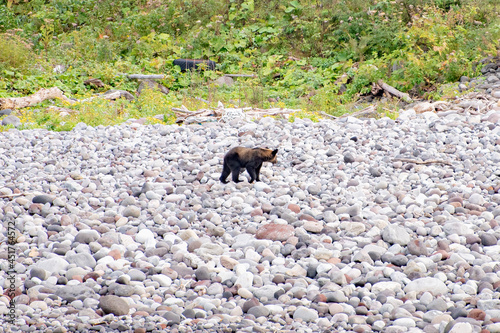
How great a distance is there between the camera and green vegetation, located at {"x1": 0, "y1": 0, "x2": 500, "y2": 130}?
11.0 metres

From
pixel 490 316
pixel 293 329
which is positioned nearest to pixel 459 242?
pixel 490 316

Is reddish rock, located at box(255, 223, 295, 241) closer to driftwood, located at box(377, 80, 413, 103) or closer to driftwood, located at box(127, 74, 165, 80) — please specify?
driftwood, located at box(377, 80, 413, 103)

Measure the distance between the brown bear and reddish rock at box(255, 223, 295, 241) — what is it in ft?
4.17

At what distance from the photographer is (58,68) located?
13.3m

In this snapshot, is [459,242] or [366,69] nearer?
[459,242]

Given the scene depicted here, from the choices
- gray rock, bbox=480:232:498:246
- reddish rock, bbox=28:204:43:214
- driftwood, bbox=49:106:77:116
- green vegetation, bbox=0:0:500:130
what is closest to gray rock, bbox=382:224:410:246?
gray rock, bbox=480:232:498:246

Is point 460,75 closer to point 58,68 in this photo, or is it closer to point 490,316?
point 490,316

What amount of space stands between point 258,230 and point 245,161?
132cm

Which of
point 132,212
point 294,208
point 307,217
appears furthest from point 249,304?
point 132,212

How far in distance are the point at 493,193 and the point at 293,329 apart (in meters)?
3.07

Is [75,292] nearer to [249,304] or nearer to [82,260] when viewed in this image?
[82,260]

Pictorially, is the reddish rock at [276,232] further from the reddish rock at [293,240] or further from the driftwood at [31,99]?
the driftwood at [31,99]

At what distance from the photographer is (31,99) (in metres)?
10.4

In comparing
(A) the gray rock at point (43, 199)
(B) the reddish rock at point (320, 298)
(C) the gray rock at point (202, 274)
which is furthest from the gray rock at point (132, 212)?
(B) the reddish rock at point (320, 298)
